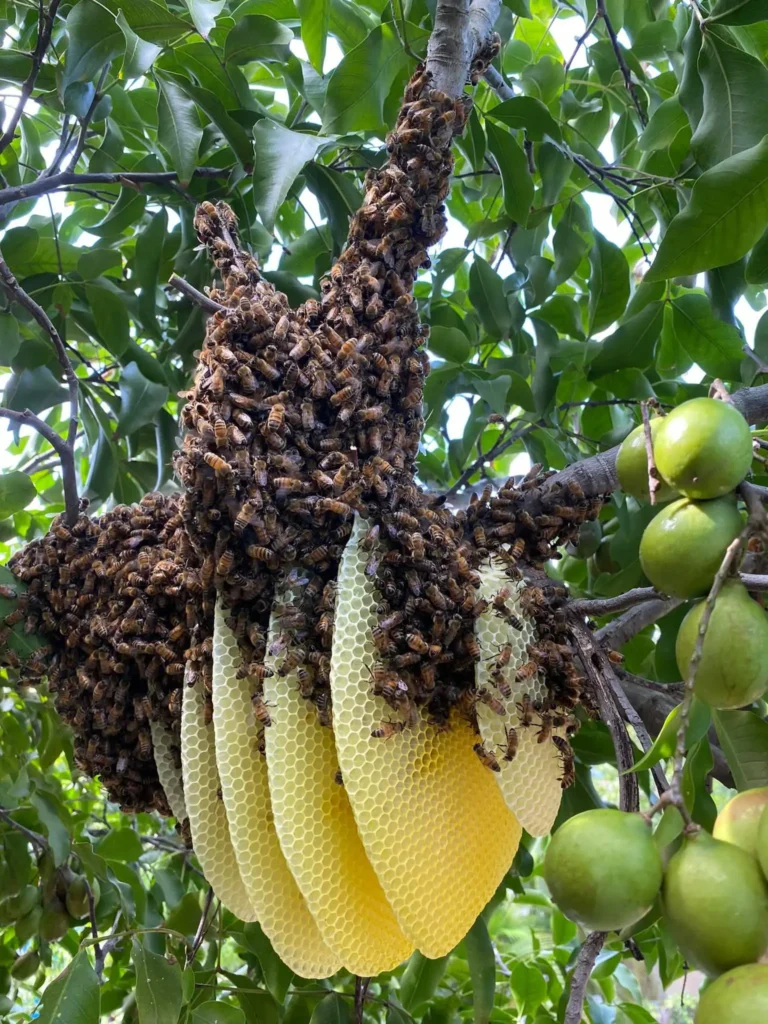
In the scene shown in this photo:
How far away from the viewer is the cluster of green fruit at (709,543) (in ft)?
1.89

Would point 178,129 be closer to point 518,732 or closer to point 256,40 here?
point 256,40

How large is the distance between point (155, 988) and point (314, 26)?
122 centimetres

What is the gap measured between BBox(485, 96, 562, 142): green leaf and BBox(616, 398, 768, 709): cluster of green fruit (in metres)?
0.66

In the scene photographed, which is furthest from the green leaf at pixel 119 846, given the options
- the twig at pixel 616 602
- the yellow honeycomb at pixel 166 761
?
the twig at pixel 616 602

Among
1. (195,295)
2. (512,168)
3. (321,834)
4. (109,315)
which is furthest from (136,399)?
(321,834)

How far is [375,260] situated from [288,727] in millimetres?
524

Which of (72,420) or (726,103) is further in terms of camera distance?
(72,420)

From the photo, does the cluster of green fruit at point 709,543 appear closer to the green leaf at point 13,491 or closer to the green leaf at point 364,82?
the green leaf at point 364,82

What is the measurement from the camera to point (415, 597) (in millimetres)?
834

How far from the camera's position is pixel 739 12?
0.90 meters

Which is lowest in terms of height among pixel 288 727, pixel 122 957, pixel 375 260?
pixel 122 957

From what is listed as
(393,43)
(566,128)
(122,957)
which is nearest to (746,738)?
(393,43)

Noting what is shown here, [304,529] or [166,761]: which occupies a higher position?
[304,529]

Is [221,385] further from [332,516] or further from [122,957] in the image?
[122,957]
